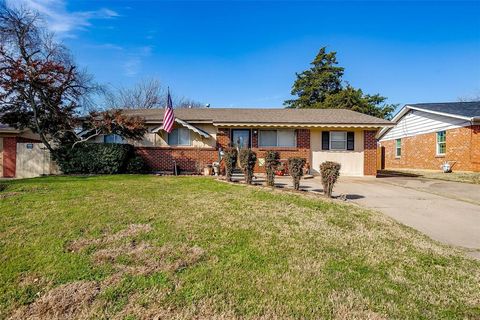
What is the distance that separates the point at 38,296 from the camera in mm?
2873

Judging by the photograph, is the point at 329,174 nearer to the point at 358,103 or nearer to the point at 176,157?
the point at 176,157

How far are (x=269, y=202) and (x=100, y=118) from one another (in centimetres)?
1046

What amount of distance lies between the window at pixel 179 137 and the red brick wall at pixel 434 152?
1579 centimetres

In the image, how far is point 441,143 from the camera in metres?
17.8

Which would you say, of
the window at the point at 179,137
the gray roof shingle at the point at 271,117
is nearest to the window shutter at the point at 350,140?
the gray roof shingle at the point at 271,117

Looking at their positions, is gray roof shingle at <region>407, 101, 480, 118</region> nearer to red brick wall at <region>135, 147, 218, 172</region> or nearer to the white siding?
the white siding

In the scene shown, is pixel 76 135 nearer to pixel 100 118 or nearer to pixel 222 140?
pixel 100 118

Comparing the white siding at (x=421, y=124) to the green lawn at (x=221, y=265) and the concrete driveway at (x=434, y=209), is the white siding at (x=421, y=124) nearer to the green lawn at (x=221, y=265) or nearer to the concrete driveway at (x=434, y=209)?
the concrete driveway at (x=434, y=209)

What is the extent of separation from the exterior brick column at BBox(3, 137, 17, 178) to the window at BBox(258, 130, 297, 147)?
14144mm

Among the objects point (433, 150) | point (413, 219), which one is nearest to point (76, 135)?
point (413, 219)

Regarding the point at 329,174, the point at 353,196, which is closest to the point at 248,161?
the point at 329,174

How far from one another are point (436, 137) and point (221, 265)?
1997cm

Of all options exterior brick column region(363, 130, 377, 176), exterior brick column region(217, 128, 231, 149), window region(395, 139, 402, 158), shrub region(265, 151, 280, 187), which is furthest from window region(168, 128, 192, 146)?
window region(395, 139, 402, 158)

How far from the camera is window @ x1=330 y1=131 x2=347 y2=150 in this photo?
15500mm
